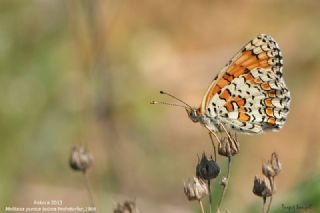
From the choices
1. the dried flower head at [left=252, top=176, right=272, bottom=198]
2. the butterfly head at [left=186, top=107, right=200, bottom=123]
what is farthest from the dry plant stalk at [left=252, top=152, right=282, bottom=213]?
the butterfly head at [left=186, top=107, right=200, bottom=123]

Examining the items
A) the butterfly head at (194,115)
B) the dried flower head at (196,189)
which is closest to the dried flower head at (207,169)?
the dried flower head at (196,189)

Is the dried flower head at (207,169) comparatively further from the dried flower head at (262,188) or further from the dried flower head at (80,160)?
the dried flower head at (80,160)

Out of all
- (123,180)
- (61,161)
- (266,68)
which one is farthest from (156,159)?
(266,68)

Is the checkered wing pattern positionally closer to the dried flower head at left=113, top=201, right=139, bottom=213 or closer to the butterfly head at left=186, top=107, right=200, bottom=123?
the butterfly head at left=186, top=107, right=200, bottom=123

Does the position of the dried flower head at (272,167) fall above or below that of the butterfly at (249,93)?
below

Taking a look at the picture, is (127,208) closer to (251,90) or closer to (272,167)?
(272,167)

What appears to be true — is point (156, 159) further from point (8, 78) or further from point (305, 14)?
point (305, 14)

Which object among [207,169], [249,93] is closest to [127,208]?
[207,169]
